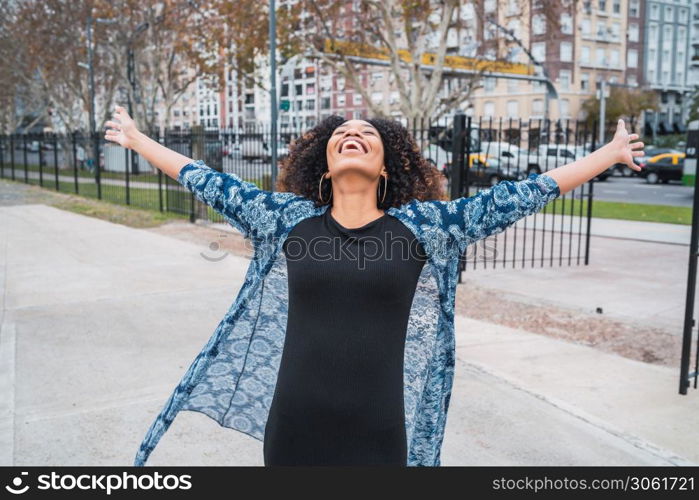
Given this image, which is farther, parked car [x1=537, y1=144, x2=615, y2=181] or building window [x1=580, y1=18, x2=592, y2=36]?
building window [x1=580, y1=18, x2=592, y2=36]

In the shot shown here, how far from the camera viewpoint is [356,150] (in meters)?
2.37

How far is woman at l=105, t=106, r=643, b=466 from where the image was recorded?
7.28 feet

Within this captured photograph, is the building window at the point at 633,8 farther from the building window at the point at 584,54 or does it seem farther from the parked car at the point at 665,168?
the parked car at the point at 665,168

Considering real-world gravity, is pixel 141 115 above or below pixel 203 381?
above

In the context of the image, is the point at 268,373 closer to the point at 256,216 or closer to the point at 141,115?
the point at 256,216

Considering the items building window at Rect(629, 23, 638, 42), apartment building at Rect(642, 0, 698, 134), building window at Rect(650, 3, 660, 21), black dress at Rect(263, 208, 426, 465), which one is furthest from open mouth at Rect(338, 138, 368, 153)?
building window at Rect(650, 3, 660, 21)

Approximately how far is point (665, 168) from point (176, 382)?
1093 inches

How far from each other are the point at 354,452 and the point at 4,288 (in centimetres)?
735

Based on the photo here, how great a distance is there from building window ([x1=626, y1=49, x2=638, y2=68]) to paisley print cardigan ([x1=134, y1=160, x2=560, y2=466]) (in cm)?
7141

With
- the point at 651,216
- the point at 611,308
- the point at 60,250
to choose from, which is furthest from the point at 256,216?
the point at 651,216

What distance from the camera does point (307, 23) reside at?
60.0 ft

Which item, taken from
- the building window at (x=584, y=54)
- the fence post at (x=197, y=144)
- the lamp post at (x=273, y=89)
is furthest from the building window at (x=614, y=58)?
the fence post at (x=197, y=144)

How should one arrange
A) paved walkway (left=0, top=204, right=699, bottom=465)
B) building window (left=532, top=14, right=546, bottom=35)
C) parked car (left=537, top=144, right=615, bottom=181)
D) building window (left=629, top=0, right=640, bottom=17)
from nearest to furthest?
paved walkway (left=0, top=204, right=699, bottom=465), parked car (left=537, top=144, right=615, bottom=181), building window (left=532, top=14, right=546, bottom=35), building window (left=629, top=0, right=640, bottom=17)

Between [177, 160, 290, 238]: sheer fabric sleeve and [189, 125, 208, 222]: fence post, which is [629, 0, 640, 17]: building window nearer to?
[189, 125, 208, 222]: fence post
